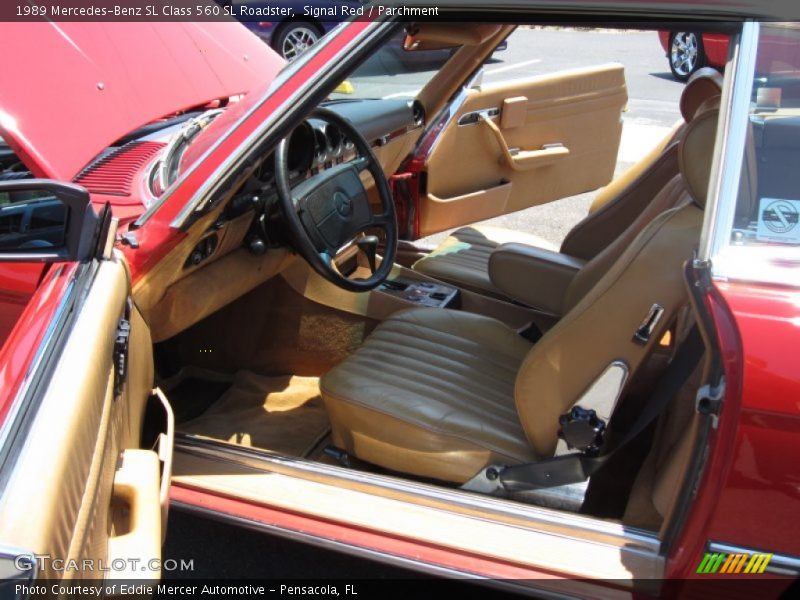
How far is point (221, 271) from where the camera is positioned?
92.6 inches

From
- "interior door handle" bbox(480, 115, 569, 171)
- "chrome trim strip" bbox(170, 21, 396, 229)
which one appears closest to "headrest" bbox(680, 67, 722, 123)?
"chrome trim strip" bbox(170, 21, 396, 229)

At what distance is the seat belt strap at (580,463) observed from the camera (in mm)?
1874

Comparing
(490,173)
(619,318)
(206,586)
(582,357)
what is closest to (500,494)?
(582,357)

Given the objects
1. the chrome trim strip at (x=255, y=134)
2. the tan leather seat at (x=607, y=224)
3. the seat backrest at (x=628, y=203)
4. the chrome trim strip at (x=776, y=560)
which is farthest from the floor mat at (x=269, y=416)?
the chrome trim strip at (x=776, y=560)

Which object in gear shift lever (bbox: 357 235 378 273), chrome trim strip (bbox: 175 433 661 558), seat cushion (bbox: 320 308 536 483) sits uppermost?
gear shift lever (bbox: 357 235 378 273)

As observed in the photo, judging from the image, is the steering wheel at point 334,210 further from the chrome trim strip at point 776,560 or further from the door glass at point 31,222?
the chrome trim strip at point 776,560

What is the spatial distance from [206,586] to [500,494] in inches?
36.8

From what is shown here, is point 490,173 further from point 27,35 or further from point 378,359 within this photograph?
point 27,35

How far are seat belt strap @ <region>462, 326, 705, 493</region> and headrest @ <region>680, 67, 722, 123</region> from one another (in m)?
0.64

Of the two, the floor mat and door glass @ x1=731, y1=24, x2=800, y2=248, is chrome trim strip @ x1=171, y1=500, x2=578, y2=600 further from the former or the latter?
door glass @ x1=731, y1=24, x2=800, y2=248

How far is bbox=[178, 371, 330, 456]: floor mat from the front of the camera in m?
2.54

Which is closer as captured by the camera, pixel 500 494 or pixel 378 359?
pixel 500 494

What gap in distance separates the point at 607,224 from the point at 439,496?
1.39 metres

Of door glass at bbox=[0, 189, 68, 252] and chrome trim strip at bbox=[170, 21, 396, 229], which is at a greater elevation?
chrome trim strip at bbox=[170, 21, 396, 229]
